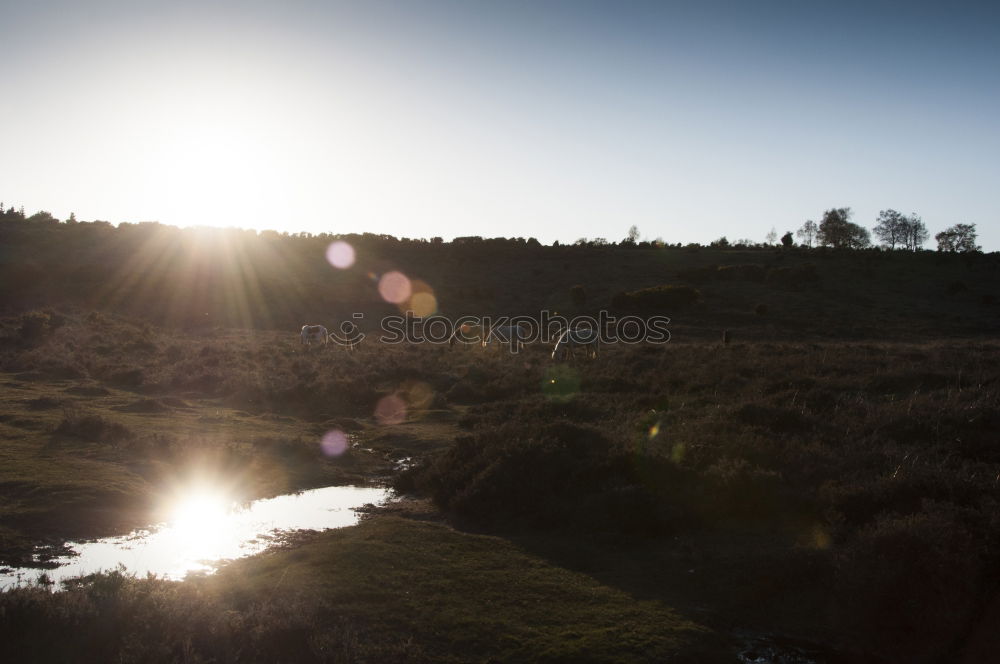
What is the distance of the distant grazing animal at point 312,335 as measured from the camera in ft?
129

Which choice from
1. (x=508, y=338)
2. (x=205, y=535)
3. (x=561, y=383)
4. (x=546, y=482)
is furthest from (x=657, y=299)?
(x=205, y=535)

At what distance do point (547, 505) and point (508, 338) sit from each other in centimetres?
2947

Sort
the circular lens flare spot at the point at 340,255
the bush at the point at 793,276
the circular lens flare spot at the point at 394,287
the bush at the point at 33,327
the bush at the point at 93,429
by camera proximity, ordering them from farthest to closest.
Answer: the circular lens flare spot at the point at 340,255, the circular lens flare spot at the point at 394,287, the bush at the point at 793,276, the bush at the point at 33,327, the bush at the point at 93,429

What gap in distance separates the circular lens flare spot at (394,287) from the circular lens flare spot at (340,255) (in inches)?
209

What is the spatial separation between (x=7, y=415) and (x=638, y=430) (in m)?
15.6

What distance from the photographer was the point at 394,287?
221 ft

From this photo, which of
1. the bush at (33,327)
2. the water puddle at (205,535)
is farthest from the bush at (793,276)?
the water puddle at (205,535)

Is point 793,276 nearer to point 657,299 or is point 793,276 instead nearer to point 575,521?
point 657,299

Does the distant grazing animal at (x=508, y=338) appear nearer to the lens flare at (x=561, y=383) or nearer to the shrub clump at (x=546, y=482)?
the lens flare at (x=561, y=383)

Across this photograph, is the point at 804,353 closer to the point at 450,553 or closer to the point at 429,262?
the point at 450,553

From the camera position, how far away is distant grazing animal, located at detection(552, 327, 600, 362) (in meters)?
33.8

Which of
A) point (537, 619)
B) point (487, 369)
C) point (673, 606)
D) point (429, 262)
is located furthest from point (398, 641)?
point (429, 262)

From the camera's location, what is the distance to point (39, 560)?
31.3 feet

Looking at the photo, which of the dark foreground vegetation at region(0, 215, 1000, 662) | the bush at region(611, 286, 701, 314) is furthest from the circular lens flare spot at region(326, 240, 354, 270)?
the dark foreground vegetation at region(0, 215, 1000, 662)
